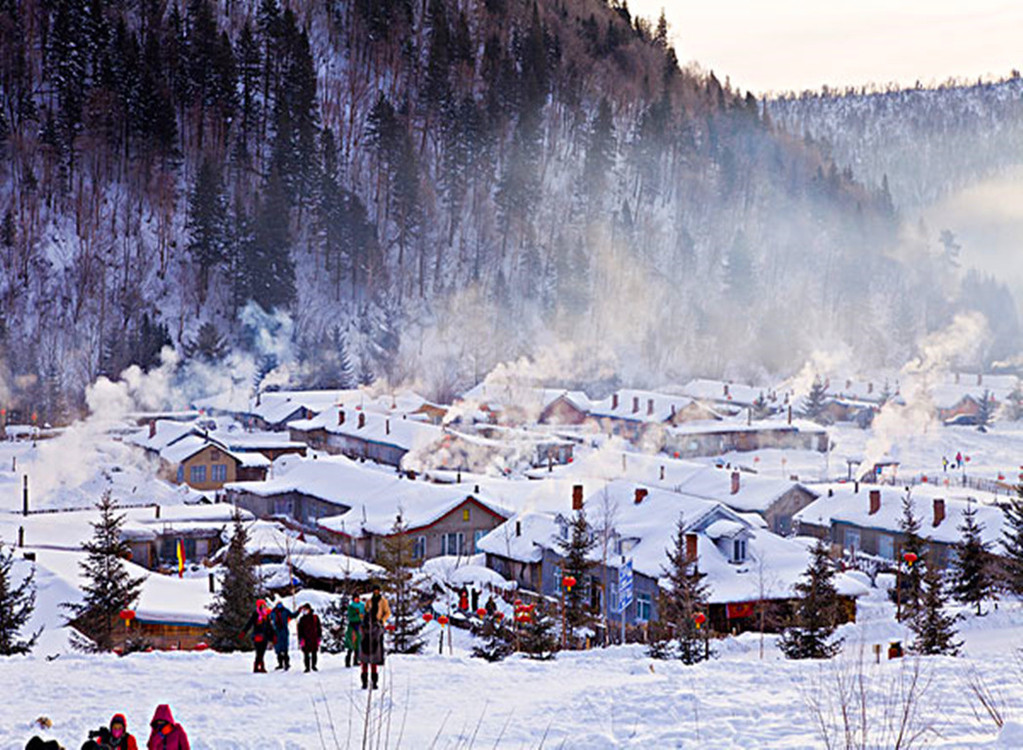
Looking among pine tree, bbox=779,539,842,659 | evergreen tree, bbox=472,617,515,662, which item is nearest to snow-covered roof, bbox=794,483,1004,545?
pine tree, bbox=779,539,842,659

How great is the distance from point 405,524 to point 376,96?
72.4 metres

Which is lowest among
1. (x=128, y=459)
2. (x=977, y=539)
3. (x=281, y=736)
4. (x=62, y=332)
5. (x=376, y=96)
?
(x=281, y=736)

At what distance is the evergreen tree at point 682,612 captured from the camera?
70.3 feet

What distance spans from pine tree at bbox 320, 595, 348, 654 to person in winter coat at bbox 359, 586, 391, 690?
658 centimetres

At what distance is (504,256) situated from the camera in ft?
329

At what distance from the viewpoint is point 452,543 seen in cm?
4300

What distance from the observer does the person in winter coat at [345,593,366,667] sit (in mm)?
15609

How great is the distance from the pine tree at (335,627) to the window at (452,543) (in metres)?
14.7

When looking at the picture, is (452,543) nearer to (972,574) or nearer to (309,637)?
(972,574)

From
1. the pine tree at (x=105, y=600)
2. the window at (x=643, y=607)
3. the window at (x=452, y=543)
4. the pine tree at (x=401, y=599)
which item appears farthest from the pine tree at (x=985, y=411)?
the pine tree at (x=105, y=600)

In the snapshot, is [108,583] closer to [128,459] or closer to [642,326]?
[128,459]

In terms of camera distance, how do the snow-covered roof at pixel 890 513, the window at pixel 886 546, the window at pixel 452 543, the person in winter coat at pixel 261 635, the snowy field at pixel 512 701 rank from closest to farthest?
the snowy field at pixel 512 701 < the person in winter coat at pixel 261 635 < the snow-covered roof at pixel 890 513 < the window at pixel 886 546 < the window at pixel 452 543

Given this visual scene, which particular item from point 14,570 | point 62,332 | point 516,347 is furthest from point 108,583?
point 516,347

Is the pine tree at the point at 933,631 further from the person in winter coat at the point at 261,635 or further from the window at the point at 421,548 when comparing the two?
the window at the point at 421,548
